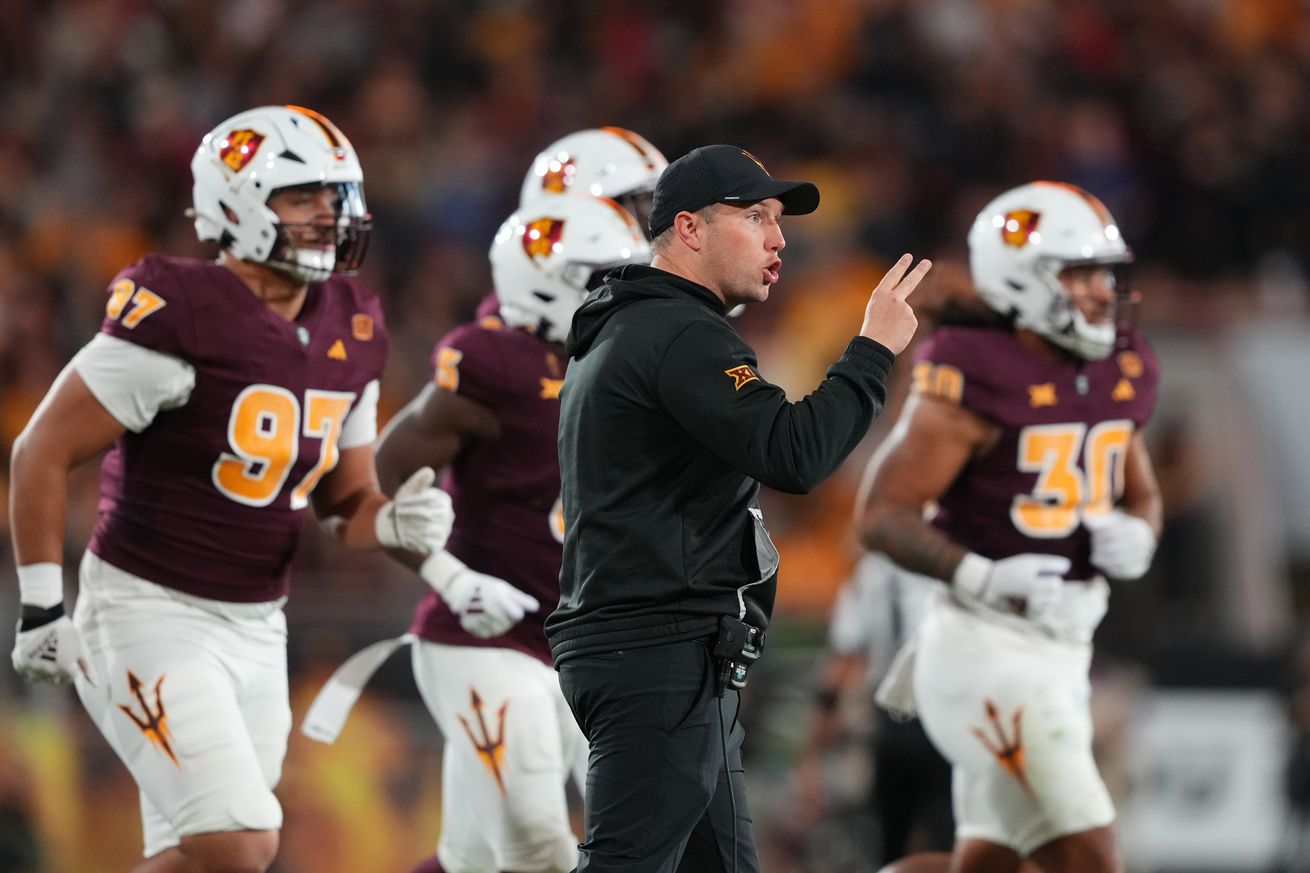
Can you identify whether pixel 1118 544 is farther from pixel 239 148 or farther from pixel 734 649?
pixel 239 148

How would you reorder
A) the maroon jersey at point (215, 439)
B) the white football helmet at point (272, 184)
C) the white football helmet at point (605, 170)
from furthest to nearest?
the white football helmet at point (605, 170), the white football helmet at point (272, 184), the maroon jersey at point (215, 439)

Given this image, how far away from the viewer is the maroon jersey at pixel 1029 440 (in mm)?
4973

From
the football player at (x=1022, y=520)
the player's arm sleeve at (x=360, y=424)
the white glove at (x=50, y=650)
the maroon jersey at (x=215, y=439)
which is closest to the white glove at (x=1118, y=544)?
the football player at (x=1022, y=520)

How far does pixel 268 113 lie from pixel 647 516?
165 cm

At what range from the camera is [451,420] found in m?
4.78

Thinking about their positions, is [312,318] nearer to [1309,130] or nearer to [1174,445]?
[1174,445]

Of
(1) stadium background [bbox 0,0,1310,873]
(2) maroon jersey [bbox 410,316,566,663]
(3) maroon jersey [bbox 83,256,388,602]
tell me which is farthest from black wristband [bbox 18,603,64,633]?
(1) stadium background [bbox 0,0,1310,873]

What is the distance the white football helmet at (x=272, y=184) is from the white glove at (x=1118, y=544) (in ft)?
6.84

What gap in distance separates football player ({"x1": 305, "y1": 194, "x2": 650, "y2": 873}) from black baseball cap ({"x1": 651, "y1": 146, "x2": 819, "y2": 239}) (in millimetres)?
1200

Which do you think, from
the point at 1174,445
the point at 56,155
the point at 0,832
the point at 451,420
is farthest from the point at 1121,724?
the point at 56,155

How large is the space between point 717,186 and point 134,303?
1412mm

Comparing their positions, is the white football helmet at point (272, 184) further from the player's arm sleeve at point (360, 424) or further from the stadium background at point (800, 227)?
the stadium background at point (800, 227)

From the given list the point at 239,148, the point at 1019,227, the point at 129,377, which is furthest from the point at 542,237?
the point at 1019,227

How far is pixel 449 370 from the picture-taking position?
479cm
